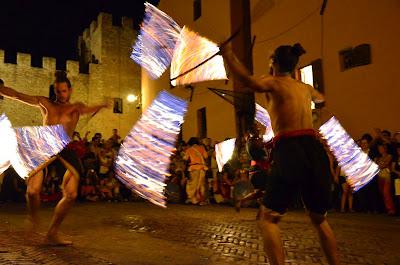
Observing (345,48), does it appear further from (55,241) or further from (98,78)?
(98,78)

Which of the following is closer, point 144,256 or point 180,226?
point 144,256

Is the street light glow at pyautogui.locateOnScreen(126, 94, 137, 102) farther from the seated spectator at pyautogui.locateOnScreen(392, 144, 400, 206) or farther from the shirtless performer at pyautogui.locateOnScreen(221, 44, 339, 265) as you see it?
the shirtless performer at pyautogui.locateOnScreen(221, 44, 339, 265)

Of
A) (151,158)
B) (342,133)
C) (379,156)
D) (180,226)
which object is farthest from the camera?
(151,158)

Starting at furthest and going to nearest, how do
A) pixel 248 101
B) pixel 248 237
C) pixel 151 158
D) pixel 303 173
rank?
pixel 248 101
pixel 151 158
pixel 248 237
pixel 303 173

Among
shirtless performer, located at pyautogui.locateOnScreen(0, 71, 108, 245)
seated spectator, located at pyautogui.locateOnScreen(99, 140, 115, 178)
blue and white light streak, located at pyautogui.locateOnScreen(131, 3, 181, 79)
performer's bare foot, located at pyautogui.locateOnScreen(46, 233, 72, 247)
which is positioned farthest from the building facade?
performer's bare foot, located at pyautogui.locateOnScreen(46, 233, 72, 247)

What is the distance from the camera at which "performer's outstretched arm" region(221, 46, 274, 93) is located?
3340 millimetres

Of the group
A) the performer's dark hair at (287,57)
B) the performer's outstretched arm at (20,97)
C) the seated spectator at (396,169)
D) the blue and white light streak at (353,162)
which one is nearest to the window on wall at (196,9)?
the blue and white light streak at (353,162)

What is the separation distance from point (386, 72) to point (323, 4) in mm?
2844

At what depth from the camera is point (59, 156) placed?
17.3 feet

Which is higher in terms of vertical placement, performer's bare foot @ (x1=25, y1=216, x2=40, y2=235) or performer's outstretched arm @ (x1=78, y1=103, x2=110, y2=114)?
performer's outstretched arm @ (x1=78, y1=103, x2=110, y2=114)

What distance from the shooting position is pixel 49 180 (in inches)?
498

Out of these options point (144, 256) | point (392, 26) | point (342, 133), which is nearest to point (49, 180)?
point (342, 133)

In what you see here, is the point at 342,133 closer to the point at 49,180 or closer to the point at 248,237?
the point at 248,237

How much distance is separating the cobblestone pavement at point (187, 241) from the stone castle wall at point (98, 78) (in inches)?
1090
